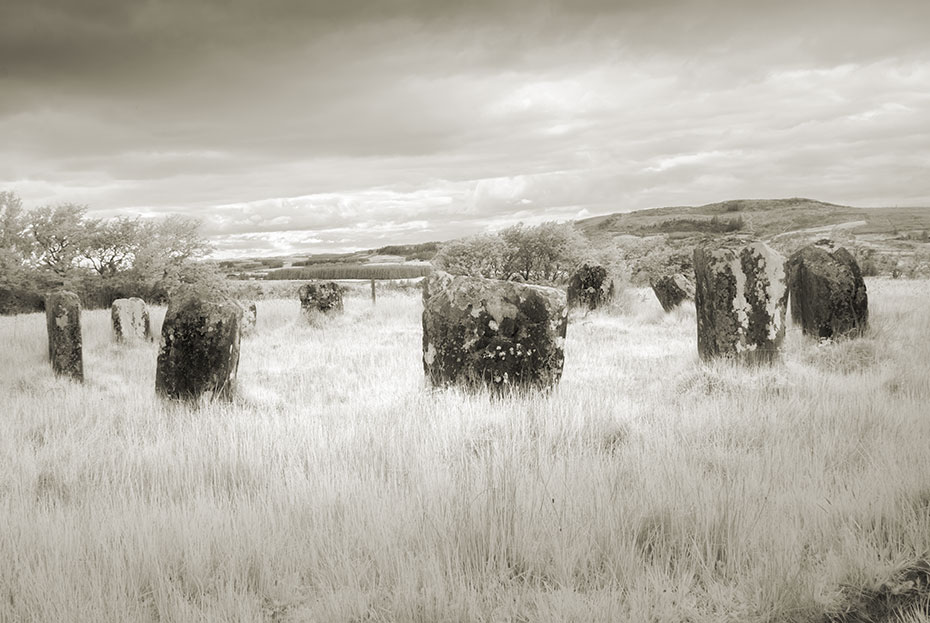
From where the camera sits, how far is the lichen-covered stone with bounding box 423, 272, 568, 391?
7230mm

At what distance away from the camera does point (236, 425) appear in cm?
609

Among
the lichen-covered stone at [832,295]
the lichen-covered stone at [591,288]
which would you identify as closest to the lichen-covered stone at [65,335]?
the lichen-covered stone at [832,295]

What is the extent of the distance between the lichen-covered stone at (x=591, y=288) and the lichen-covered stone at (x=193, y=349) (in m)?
12.8

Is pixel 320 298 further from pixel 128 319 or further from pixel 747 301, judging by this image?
pixel 747 301

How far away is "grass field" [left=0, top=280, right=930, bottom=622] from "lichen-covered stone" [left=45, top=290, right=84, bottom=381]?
270 centimetres

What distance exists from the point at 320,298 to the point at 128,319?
571 centimetres

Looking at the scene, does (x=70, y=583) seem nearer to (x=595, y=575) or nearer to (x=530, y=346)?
(x=595, y=575)

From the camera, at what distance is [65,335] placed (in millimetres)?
9742

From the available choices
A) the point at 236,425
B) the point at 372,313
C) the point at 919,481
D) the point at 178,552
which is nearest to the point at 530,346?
the point at 236,425

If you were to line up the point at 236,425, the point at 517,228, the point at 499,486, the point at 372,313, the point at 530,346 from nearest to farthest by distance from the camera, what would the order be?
the point at 499,486, the point at 236,425, the point at 530,346, the point at 372,313, the point at 517,228

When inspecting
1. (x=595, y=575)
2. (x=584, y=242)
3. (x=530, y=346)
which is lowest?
(x=595, y=575)

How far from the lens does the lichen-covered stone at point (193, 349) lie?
735cm

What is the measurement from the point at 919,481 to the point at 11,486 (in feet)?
19.9

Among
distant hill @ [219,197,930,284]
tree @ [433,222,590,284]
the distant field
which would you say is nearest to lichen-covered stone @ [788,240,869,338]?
distant hill @ [219,197,930,284]
